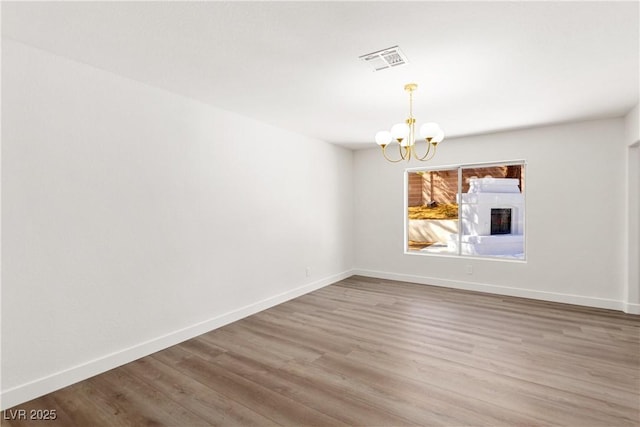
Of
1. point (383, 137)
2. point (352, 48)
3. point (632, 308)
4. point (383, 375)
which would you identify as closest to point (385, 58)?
point (352, 48)

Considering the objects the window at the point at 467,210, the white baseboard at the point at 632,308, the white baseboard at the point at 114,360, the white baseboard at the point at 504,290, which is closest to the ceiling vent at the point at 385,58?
the white baseboard at the point at 114,360

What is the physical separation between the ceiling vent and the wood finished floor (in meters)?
A: 2.40

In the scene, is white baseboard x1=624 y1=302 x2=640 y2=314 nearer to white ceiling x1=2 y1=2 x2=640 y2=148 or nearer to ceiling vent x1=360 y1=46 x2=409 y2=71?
white ceiling x1=2 y1=2 x2=640 y2=148

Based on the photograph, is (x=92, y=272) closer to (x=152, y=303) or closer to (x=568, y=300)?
(x=152, y=303)

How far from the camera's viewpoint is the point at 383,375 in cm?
249

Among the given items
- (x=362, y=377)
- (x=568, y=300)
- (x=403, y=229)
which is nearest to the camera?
(x=362, y=377)

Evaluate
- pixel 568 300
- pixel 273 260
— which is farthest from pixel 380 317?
pixel 568 300

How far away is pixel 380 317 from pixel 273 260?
5.07 feet

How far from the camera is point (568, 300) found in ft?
14.0

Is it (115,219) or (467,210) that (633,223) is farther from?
(115,219)

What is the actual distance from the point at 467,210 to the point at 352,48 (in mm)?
3773

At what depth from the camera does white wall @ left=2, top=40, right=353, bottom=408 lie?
2.19 m

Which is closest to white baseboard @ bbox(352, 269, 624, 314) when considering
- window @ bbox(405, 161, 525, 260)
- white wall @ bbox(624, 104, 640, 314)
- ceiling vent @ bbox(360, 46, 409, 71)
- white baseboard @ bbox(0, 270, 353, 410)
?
white wall @ bbox(624, 104, 640, 314)

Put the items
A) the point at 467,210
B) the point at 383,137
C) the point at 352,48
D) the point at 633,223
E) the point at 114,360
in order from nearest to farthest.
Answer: the point at 352,48 → the point at 114,360 → the point at 383,137 → the point at 633,223 → the point at 467,210
